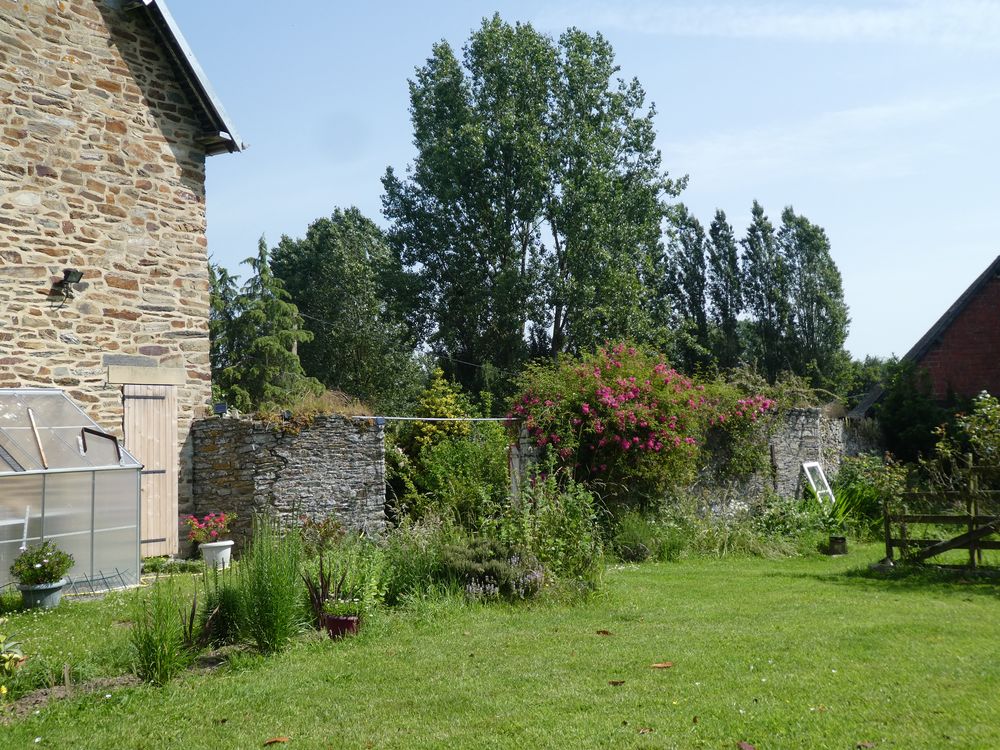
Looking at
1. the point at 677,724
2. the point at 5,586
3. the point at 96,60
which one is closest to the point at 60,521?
the point at 5,586

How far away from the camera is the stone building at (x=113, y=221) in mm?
11164

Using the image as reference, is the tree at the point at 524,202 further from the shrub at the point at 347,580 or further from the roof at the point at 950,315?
the shrub at the point at 347,580

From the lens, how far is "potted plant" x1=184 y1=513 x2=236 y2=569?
11.2m

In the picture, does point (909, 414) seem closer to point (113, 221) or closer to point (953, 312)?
point (953, 312)

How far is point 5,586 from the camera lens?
350 inches

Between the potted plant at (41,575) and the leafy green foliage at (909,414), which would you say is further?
the leafy green foliage at (909,414)

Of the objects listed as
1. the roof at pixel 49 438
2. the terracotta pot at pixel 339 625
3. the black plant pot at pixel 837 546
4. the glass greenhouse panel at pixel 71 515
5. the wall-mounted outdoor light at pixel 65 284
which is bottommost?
the black plant pot at pixel 837 546

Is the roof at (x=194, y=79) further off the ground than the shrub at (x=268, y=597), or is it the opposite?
the roof at (x=194, y=79)

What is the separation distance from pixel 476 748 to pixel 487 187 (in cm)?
2621

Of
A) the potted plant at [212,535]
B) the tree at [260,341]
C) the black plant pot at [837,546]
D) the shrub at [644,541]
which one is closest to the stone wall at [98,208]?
the potted plant at [212,535]

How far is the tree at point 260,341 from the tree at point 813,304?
64.2 feet

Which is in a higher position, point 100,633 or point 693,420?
point 693,420

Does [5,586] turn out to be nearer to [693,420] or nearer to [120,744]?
[120,744]

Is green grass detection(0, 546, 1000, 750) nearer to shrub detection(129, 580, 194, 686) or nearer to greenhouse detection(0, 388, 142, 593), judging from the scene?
shrub detection(129, 580, 194, 686)
